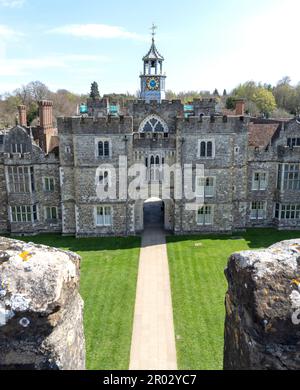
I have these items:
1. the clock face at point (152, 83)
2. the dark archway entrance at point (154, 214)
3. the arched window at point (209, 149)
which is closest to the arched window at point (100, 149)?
the dark archway entrance at point (154, 214)

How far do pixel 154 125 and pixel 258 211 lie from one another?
11.2m

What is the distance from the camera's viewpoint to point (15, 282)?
4.33 meters

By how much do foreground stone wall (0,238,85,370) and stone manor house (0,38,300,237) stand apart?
72.5 ft

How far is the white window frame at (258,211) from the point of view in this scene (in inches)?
1157

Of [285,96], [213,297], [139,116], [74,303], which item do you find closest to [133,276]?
[213,297]

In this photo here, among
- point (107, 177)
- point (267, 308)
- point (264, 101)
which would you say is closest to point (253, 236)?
point (107, 177)

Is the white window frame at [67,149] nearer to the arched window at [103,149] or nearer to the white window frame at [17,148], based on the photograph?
the arched window at [103,149]

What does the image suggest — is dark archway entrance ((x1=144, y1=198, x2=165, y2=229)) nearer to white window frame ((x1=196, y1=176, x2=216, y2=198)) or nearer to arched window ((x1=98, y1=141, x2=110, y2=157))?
white window frame ((x1=196, y1=176, x2=216, y2=198))

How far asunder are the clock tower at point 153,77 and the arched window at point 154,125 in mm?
2411

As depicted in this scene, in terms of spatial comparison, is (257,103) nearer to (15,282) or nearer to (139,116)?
(139,116)

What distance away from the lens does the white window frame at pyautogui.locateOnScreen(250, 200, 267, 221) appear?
29.4 m

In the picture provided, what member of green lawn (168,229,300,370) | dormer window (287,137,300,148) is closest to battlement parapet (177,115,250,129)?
dormer window (287,137,300,148)

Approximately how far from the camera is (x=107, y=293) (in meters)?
18.8
